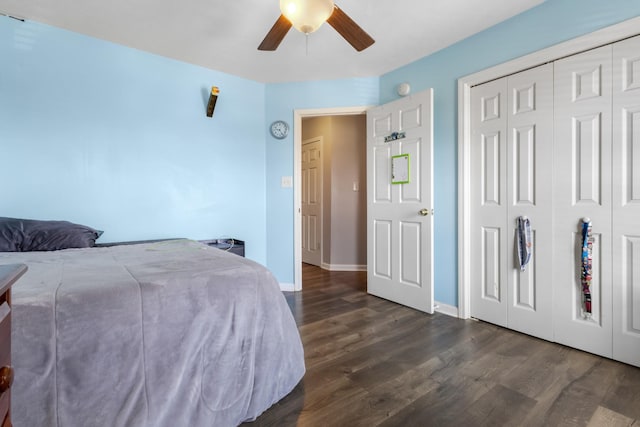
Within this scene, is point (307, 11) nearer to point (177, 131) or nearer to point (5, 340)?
point (5, 340)

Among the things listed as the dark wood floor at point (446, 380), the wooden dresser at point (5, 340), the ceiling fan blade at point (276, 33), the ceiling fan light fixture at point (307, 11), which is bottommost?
the dark wood floor at point (446, 380)

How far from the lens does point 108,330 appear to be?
1.00 metres

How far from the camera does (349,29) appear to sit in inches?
70.9

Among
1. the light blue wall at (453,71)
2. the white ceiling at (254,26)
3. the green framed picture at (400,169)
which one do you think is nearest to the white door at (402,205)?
the green framed picture at (400,169)

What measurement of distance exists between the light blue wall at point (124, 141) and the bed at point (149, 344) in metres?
1.11

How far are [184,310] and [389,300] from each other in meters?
2.29

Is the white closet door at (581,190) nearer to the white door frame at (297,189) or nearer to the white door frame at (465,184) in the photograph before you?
the white door frame at (465,184)

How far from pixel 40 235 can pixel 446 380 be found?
2.75m

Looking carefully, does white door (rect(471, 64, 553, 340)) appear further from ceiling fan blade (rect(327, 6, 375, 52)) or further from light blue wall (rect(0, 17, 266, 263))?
light blue wall (rect(0, 17, 266, 263))

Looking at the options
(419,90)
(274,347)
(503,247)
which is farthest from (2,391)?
(419,90)

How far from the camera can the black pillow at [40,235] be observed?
1.92 metres

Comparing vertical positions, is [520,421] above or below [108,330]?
below

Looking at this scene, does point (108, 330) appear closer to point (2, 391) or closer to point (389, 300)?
point (2, 391)

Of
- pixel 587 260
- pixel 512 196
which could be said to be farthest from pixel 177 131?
pixel 587 260
